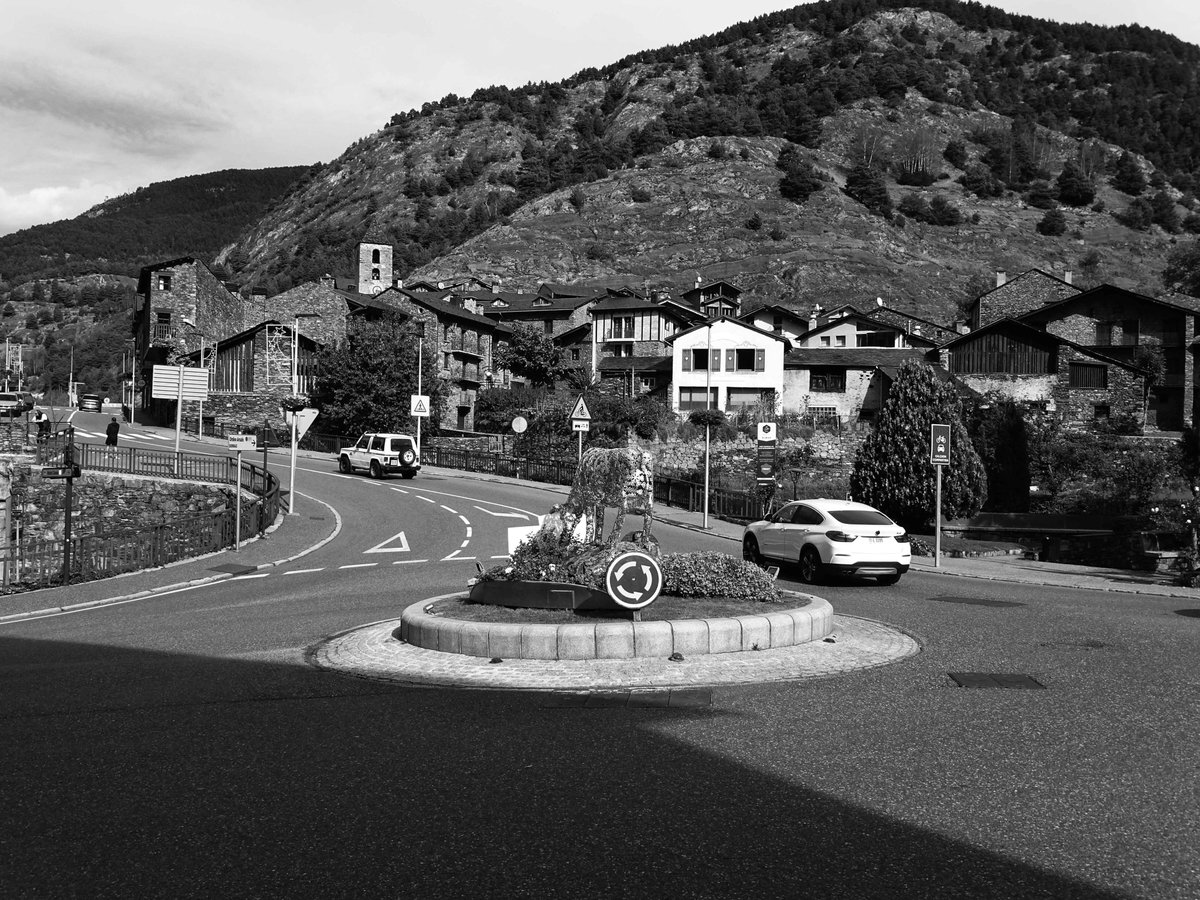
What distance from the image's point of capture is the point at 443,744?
7.52m

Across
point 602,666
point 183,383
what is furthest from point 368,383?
point 602,666

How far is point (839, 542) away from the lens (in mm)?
18641

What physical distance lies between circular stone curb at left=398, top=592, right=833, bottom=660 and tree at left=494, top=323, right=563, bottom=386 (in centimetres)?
7276

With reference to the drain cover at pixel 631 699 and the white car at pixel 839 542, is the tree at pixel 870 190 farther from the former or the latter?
the drain cover at pixel 631 699

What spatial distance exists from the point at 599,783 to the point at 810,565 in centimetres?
1342

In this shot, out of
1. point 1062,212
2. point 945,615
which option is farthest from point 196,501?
point 1062,212

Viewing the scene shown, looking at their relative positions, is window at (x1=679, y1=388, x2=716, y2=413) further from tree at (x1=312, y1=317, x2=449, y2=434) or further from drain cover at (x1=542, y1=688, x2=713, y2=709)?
drain cover at (x1=542, y1=688, x2=713, y2=709)

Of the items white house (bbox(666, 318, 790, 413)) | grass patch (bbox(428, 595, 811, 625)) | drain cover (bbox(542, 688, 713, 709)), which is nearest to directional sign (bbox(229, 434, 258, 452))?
grass patch (bbox(428, 595, 811, 625))

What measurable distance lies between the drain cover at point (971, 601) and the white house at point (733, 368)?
53327 mm

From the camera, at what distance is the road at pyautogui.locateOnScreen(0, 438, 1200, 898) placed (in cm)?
505

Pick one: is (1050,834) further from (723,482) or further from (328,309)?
(328,309)

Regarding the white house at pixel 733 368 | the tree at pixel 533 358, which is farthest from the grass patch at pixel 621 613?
the tree at pixel 533 358

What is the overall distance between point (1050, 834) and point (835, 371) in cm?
6681

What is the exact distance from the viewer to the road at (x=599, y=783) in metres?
5.05
